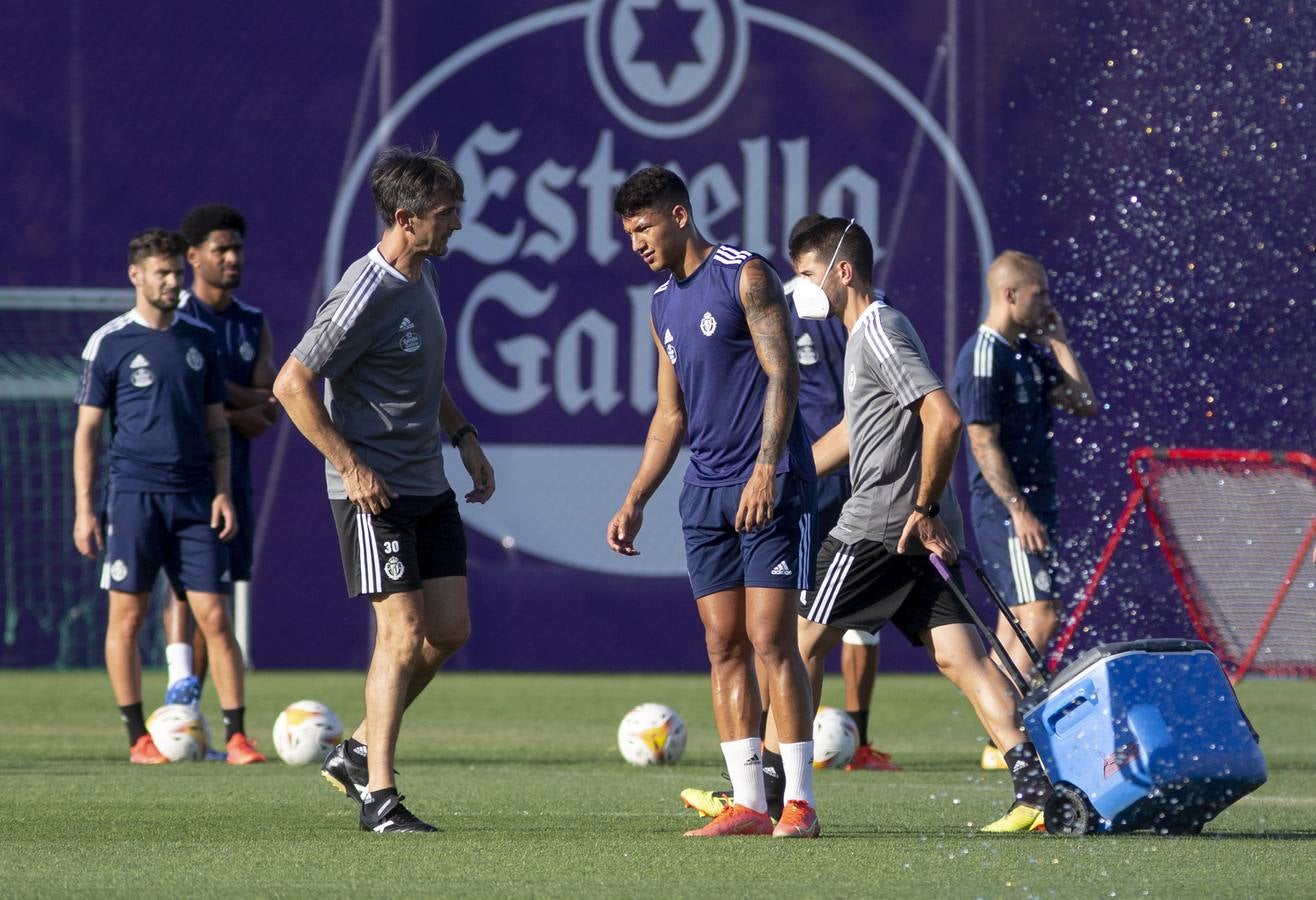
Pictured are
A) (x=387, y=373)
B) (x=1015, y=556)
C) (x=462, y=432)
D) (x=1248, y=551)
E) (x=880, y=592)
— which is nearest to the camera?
(x=387, y=373)

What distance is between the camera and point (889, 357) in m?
6.40

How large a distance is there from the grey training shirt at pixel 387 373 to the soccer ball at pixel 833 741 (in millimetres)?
2852

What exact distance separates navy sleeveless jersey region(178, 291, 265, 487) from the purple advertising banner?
376 cm

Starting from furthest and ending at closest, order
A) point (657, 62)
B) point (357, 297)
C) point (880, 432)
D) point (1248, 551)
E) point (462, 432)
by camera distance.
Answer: point (657, 62) < point (1248, 551) < point (462, 432) < point (880, 432) < point (357, 297)

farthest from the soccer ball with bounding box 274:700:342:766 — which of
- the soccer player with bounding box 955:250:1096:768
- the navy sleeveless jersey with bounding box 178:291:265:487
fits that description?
the soccer player with bounding box 955:250:1096:768

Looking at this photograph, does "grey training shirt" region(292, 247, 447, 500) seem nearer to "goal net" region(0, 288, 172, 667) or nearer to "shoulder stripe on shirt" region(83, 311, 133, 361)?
"shoulder stripe on shirt" region(83, 311, 133, 361)

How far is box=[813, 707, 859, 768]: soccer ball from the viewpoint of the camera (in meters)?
8.86

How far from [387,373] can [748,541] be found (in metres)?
1.29

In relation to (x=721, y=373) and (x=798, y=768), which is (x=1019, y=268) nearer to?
(x=721, y=373)

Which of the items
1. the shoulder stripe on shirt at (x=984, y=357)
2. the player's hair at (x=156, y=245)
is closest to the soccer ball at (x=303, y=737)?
the player's hair at (x=156, y=245)

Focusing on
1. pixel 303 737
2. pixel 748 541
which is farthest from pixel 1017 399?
pixel 303 737

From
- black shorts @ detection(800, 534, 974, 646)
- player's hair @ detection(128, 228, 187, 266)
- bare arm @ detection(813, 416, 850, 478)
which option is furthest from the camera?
player's hair @ detection(128, 228, 187, 266)

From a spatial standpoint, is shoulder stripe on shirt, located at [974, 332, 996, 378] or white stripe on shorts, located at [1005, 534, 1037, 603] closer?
shoulder stripe on shirt, located at [974, 332, 996, 378]

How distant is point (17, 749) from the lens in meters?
9.52
